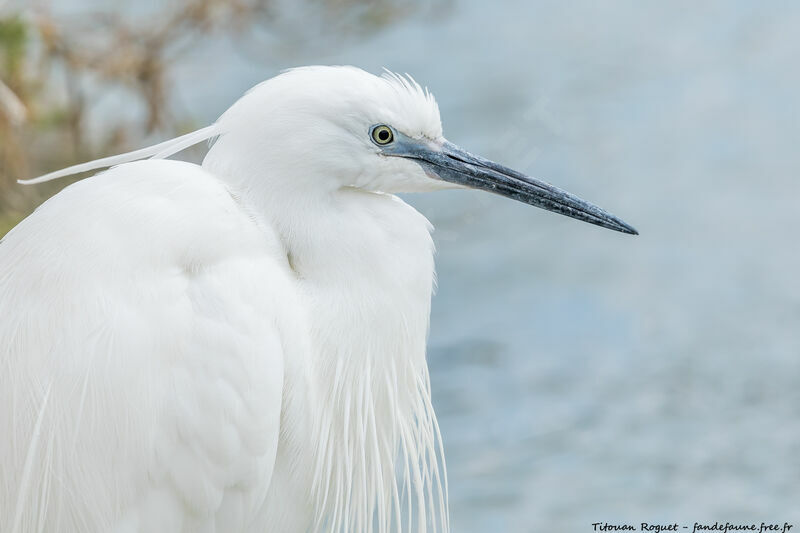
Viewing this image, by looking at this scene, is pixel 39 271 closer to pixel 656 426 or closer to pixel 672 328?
pixel 656 426

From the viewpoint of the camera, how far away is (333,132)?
59.5 inches

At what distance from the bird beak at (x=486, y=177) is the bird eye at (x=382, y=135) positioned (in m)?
0.01

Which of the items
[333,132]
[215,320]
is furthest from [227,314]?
[333,132]

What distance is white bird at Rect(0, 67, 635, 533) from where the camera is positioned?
1.44 m

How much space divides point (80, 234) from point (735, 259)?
3.80 meters

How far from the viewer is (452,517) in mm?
3910

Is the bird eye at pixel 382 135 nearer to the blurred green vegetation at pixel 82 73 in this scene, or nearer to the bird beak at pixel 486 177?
the bird beak at pixel 486 177

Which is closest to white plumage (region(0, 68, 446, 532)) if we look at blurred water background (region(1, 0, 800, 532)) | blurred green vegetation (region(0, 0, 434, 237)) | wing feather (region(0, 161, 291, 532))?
wing feather (region(0, 161, 291, 532))

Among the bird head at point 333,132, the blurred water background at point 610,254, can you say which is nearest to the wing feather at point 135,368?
the bird head at point 333,132

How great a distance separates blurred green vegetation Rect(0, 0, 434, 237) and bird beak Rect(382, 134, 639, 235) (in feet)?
6.74

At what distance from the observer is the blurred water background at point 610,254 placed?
4.03m

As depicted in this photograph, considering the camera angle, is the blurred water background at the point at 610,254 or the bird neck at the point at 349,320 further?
the blurred water background at the point at 610,254

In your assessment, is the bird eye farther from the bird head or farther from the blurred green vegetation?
the blurred green vegetation

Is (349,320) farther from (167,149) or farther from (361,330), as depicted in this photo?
(167,149)
